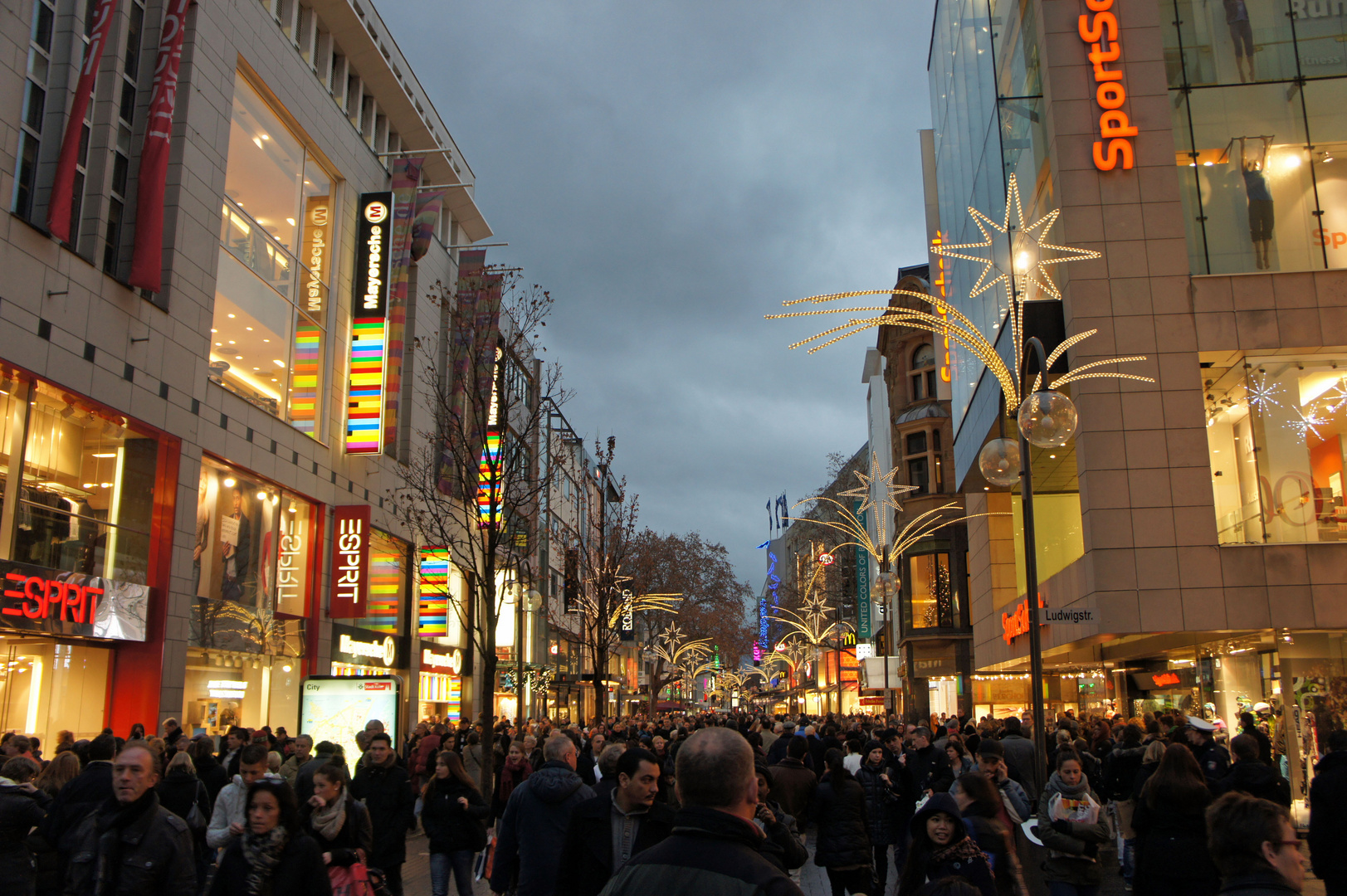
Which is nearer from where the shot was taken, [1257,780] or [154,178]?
[1257,780]

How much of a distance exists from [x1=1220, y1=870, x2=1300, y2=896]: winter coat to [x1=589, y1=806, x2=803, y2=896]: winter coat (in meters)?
2.13

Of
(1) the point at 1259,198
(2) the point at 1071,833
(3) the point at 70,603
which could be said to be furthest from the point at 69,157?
(1) the point at 1259,198

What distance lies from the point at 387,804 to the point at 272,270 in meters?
20.6

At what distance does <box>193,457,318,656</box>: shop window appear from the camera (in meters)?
23.4

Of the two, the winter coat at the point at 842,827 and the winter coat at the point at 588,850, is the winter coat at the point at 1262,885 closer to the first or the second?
the winter coat at the point at 588,850

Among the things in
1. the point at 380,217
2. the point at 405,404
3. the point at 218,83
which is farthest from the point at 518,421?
the point at 218,83

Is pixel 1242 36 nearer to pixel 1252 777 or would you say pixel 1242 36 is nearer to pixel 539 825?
pixel 1252 777

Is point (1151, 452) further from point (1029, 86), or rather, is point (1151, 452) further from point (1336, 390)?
point (1029, 86)

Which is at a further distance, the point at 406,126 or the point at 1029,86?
the point at 406,126

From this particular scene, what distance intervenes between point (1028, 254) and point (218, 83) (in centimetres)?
1821

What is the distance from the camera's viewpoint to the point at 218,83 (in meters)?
23.8

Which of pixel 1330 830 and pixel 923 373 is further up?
pixel 923 373

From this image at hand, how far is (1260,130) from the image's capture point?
70.1 feet

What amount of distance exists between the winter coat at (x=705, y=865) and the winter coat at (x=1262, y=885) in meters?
2.13
